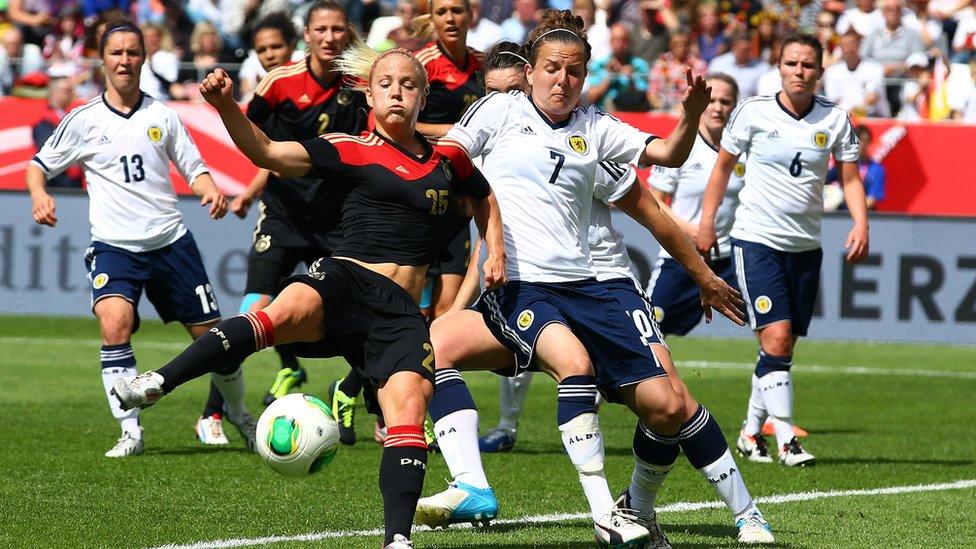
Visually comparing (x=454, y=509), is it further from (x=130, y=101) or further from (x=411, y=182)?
(x=130, y=101)

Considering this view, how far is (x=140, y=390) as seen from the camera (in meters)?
5.65

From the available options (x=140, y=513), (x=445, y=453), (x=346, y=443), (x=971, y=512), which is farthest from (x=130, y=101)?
(x=971, y=512)

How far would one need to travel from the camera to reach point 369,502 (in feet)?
24.0

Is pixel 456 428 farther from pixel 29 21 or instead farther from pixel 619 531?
pixel 29 21

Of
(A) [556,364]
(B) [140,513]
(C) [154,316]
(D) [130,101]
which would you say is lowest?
(C) [154,316]

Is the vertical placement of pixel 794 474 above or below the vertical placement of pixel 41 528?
below

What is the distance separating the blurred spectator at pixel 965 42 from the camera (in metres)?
19.5

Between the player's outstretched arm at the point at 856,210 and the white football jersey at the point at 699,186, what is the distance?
1229mm

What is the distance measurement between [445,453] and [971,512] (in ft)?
8.80

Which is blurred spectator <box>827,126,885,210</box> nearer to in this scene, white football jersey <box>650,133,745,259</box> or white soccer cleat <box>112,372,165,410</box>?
white football jersey <box>650,133,745,259</box>

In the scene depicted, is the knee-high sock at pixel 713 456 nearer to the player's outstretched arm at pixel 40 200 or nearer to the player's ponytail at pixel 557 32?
the player's ponytail at pixel 557 32

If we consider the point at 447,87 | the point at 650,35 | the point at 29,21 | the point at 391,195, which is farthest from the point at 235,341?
the point at 29,21

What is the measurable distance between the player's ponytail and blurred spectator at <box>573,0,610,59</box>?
1384 cm

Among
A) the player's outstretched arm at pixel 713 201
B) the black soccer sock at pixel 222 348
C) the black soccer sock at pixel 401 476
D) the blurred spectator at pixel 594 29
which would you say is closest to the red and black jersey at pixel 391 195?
the black soccer sock at pixel 222 348
